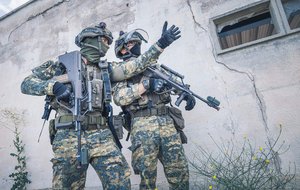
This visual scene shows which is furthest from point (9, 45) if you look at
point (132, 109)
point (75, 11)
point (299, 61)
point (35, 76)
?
point (299, 61)

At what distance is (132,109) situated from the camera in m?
2.39

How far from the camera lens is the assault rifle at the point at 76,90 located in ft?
5.32

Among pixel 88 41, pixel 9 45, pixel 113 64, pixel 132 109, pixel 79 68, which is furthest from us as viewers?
pixel 9 45

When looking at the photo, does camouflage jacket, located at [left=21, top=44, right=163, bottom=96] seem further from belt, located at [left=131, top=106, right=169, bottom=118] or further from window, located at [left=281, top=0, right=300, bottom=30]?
window, located at [left=281, top=0, right=300, bottom=30]

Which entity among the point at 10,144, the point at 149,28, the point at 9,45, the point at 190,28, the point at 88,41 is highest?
the point at 9,45

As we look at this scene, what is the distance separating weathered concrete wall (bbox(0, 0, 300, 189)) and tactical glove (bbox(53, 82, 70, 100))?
1903mm

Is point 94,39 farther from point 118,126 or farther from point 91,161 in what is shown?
point 91,161

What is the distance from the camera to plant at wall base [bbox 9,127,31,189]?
401cm

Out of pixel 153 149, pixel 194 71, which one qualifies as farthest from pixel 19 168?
pixel 194 71

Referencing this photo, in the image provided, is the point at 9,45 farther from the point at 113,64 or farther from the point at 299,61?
the point at 299,61

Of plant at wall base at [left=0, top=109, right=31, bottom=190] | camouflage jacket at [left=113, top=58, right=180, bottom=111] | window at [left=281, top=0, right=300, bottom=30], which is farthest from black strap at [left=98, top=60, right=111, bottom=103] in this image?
plant at wall base at [left=0, top=109, right=31, bottom=190]

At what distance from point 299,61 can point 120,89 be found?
2182 mm

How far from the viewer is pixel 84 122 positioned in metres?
1.80

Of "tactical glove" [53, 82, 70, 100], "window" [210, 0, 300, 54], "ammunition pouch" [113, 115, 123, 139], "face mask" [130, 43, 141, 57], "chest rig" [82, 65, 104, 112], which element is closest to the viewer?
"tactical glove" [53, 82, 70, 100]
